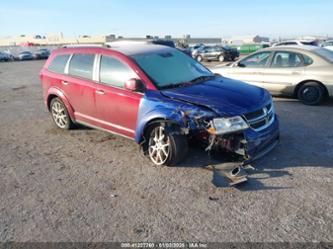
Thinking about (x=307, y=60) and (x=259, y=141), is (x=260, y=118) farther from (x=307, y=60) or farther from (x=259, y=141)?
(x=307, y=60)

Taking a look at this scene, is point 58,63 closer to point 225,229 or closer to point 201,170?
point 201,170

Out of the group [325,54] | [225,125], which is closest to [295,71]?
[325,54]

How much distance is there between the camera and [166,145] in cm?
450

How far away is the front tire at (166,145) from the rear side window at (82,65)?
5.87 ft

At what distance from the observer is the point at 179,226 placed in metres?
3.18

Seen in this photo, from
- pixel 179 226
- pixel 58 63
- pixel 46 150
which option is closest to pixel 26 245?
pixel 179 226

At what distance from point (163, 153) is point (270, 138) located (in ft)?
5.15

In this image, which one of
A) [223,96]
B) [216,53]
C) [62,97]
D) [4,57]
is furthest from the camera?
[4,57]

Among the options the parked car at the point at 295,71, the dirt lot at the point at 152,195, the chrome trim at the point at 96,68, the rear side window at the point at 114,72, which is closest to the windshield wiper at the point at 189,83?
the rear side window at the point at 114,72

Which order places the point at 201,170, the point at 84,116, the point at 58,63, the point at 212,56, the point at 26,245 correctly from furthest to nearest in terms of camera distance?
the point at 212,56 < the point at 58,63 < the point at 84,116 < the point at 201,170 < the point at 26,245

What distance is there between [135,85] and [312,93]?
5434 mm

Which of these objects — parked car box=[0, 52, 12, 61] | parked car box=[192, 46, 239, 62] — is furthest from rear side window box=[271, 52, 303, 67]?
parked car box=[0, 52, 12, 61]

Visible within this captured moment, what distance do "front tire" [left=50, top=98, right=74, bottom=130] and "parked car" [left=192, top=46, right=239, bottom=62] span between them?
80.3 feet

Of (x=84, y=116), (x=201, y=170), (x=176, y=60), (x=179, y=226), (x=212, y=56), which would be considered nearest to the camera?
(x=179, y=226)
